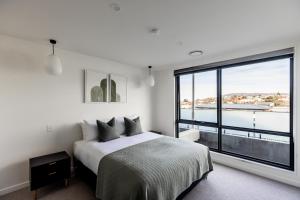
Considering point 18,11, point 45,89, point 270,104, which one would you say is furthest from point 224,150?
point 18,11

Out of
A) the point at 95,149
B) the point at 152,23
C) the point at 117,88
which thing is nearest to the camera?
the point at 152,23

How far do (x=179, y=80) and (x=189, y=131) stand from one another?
4.91ft

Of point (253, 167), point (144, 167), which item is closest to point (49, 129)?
point (144, 167)

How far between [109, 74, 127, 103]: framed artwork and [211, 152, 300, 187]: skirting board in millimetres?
2623

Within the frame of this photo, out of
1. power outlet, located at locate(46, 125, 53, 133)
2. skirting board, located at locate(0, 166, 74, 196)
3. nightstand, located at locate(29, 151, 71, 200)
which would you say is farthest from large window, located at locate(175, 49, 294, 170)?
skirting board, located at locate(0, 166, 74, 196)

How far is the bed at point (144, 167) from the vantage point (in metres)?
1.53

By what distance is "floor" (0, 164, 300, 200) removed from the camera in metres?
2.10

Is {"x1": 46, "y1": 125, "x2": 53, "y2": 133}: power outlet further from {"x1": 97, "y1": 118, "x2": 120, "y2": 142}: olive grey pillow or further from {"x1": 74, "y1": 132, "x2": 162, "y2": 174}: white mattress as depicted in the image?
{"x1": 97, "y1": 118, "x2": 120, "y2": 142}: olive grey pillow

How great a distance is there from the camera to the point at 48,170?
6.97 feet

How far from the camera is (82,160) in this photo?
7.96 ft

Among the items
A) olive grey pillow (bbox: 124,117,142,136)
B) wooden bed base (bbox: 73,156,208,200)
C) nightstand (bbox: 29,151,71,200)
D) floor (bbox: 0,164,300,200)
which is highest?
olive grey pillow (bbox: 124,117,142,136)

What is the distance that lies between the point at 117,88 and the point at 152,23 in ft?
6.82

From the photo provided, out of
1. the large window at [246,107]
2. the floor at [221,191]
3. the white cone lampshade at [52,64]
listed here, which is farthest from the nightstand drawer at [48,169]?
the large window at [246,107]

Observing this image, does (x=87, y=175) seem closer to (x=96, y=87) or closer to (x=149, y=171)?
(x=149, y=171)
